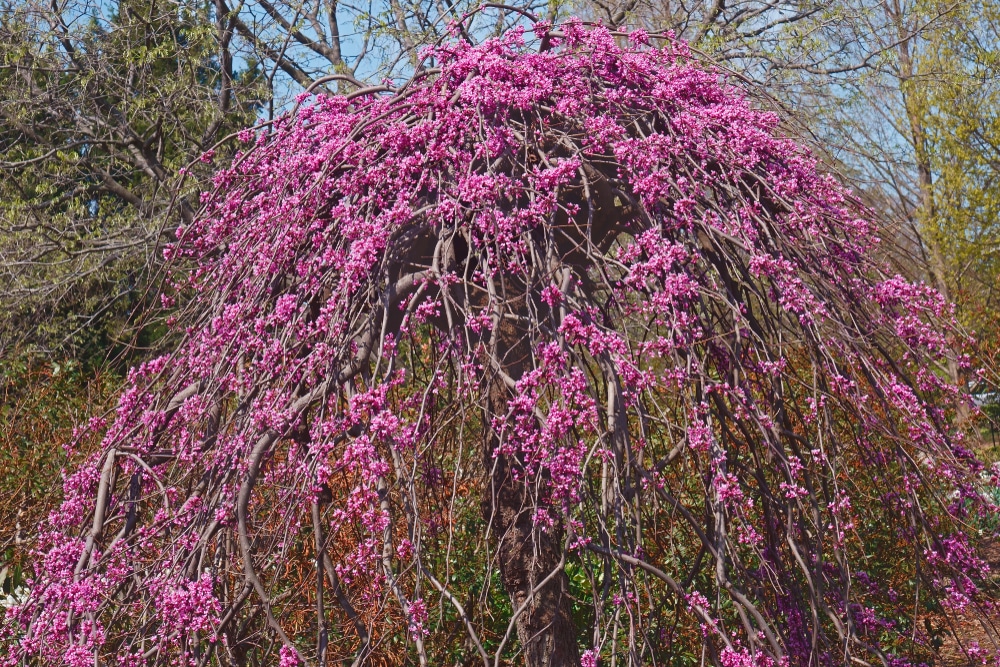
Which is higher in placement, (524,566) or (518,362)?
(518,362)

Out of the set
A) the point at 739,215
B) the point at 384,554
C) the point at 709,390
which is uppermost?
the point at 739,215

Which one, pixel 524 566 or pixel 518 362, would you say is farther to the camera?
pixel 524 566

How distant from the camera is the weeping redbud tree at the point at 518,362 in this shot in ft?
7.18

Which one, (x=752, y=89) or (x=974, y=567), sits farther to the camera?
(x=752, y=89)

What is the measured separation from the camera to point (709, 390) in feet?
7.47

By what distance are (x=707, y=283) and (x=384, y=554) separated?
1133mm

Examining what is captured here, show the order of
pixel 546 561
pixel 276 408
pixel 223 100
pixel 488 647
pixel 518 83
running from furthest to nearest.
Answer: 1. pixel 223 100
2. pixel 488 647
3. pixel 546 561
4. pixel 518 83
5. pixel 276 408

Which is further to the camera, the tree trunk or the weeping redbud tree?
the tree trunk

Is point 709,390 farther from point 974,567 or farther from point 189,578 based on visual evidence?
point 189,578

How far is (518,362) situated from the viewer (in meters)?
2.48

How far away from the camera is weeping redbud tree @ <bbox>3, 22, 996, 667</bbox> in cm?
219

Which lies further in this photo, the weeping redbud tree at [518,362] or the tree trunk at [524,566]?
the tree trunk at [524,566]

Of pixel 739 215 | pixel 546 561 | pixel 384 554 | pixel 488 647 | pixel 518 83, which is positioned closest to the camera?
pixel 384 554

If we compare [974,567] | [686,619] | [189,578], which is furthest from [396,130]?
[686,619]
